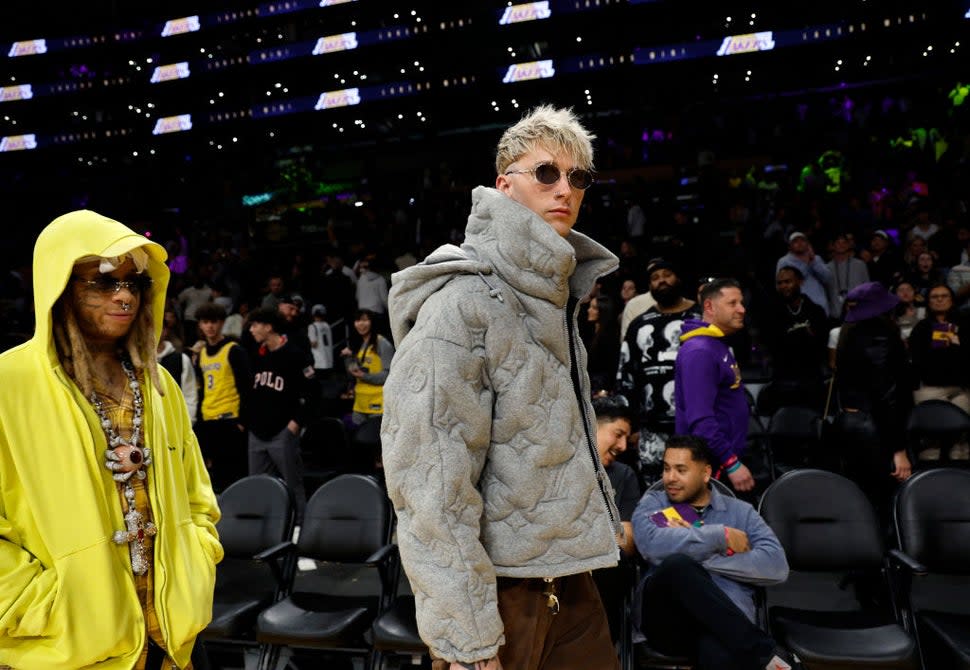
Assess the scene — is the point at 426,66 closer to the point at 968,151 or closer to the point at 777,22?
the point at 777,22

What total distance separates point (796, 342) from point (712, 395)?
2.70 meters

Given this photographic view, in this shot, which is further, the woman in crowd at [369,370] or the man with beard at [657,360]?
the woman in crowd at [369,370]

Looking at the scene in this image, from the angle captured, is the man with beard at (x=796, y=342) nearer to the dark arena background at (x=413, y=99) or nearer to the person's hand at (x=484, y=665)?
the person's hand at (x=484, y=665)

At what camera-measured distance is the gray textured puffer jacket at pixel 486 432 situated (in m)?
1.53

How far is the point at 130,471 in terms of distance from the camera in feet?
6.45

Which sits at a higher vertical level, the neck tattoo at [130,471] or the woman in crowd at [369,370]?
the neck tattoo at [130,471]

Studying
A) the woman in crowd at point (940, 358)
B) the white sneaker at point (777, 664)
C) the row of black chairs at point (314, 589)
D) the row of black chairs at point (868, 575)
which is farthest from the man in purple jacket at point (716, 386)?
the woman in crowd at point (940, 358)

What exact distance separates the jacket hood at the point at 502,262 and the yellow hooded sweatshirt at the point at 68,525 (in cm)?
70

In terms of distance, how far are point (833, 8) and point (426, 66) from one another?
7.83 meters

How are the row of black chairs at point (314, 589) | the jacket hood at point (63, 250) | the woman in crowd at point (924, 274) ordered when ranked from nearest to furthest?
the jacket hood at point (63, 250), the row of black chairs at point (314, 589), the woman in crowd at point (924, 274)

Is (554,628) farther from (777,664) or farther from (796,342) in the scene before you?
(796,342)

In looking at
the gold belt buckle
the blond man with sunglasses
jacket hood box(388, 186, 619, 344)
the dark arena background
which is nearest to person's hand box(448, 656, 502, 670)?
the blond man with sunglasses

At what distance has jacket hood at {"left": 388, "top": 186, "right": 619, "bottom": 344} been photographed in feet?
5.51

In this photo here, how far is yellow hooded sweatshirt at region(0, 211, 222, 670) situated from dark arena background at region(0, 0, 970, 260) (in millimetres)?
11927
